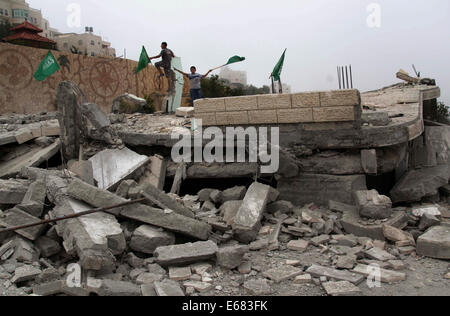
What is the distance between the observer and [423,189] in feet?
18.7

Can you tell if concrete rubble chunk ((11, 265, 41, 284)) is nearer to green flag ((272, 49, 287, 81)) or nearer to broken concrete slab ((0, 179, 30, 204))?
broken concrete slab ((0, 179, 30, 204))

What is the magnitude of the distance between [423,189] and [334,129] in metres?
1.67

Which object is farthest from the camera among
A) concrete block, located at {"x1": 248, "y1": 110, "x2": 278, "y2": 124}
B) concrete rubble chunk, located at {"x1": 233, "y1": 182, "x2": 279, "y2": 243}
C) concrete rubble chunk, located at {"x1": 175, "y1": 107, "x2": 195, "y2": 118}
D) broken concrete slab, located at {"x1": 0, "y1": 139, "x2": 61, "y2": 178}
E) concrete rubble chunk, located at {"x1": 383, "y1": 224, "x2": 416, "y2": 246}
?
concrete rubble chunk, located at {"x1": 175, "y1": 107, "x2": 195, "y2": 118}

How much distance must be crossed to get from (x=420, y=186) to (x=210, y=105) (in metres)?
3.61

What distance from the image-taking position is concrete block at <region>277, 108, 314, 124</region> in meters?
5.68

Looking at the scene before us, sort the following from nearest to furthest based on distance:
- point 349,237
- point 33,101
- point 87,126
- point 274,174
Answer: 1. point 349,237
2. point 274,174
3. point 87,126
4. point 33,101

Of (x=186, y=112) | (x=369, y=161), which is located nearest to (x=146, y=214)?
(x=369, y=161)

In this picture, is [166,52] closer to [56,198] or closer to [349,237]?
[56,198]

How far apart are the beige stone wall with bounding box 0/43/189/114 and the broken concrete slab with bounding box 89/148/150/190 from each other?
175 inches

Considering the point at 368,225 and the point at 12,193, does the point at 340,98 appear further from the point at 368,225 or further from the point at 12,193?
the point at 12,193

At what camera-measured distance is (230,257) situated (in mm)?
3812

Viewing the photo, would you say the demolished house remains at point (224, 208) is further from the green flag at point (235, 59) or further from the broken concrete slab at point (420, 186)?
the green flag at point (235, 59)

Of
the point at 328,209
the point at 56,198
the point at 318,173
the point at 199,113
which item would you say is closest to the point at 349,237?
the point at 328,209

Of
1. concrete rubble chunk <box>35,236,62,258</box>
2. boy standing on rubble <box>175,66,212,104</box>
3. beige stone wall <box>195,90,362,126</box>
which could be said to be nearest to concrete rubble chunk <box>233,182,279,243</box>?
beige stone wall <box>195,90,362,126</box>
